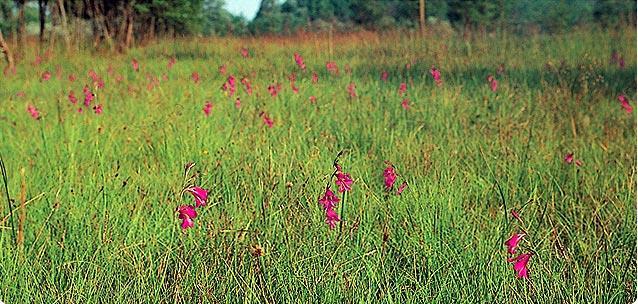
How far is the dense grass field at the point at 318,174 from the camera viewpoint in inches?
59.3

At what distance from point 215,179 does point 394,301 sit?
0.58m

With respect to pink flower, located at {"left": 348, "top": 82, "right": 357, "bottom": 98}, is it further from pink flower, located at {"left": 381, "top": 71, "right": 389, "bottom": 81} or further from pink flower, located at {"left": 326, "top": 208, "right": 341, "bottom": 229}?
pink flower, located at {"left": 326, "top": 208, "right": 341, "bottom": 229}

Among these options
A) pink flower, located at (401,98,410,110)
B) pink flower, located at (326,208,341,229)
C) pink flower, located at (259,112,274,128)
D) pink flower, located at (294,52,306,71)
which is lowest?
pink flower, located at (326,208,341,229)

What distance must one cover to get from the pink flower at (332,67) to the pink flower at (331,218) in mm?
1189

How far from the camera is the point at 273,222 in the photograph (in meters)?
1.67

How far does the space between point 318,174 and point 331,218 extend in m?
0.44

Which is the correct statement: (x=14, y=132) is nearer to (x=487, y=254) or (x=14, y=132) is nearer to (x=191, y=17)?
(x=191, y=17)

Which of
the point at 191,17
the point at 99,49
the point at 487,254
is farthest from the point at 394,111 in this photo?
the point at 99,49

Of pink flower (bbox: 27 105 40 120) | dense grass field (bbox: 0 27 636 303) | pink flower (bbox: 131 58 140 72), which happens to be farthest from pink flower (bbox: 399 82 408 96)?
pink flower (bbox: 27 105 40 120)

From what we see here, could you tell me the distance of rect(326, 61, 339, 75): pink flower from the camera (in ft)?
8.95

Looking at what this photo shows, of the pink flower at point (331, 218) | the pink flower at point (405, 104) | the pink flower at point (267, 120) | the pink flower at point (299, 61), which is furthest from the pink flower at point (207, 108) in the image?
the pink flower at point (331, 218)

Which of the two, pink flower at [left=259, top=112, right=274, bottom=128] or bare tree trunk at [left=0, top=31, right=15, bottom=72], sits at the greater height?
bare tree trunk at [left=0, top=31, right=15, bottom=72]

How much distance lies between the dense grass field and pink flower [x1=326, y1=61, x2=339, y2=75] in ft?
0.03

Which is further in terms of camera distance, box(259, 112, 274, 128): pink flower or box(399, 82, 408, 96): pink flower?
box(399, 82, 408, 96): pink flower
